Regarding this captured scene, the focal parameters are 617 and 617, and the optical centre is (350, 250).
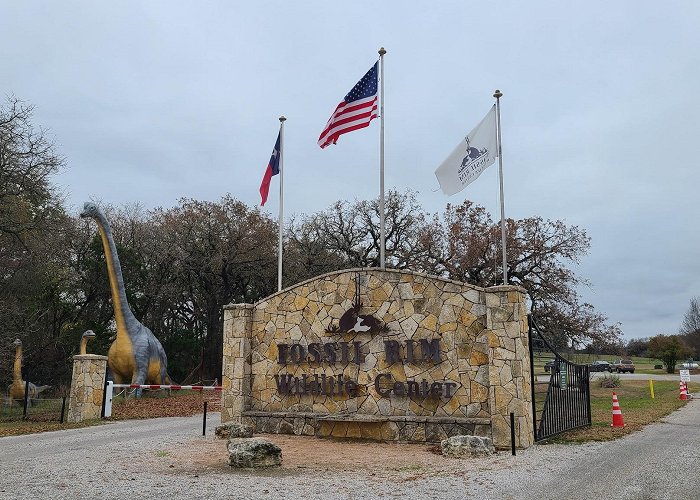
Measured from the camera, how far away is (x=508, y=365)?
10.7 metres

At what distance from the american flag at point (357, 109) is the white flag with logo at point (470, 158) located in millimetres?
1996

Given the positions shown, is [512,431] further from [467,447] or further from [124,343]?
[124,343]

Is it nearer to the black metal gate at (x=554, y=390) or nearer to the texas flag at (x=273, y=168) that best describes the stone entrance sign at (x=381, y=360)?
the black metal gate at (x=554, y=390)

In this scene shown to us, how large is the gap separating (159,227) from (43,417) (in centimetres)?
2031

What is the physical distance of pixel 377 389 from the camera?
39.2ft

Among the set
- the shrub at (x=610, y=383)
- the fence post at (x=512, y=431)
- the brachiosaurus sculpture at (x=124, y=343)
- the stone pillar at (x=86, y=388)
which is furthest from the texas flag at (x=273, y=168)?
the shrub at (x=610, y=383)

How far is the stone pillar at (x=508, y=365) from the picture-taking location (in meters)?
10.5

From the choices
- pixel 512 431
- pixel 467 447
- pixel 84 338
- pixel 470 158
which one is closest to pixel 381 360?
pixel 467 447

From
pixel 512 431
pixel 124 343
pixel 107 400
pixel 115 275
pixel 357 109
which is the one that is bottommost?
pixel 107 400

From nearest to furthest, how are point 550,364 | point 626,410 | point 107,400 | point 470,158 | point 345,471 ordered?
point 345,471 → point 550,364 → point 470,158 → point 107,400 → point 626,410

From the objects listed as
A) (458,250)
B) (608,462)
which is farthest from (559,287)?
(608,462)

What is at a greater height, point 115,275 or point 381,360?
point 115,275

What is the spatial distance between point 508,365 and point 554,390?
1376mm

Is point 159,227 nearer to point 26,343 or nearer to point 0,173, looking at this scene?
A: point 26,343
